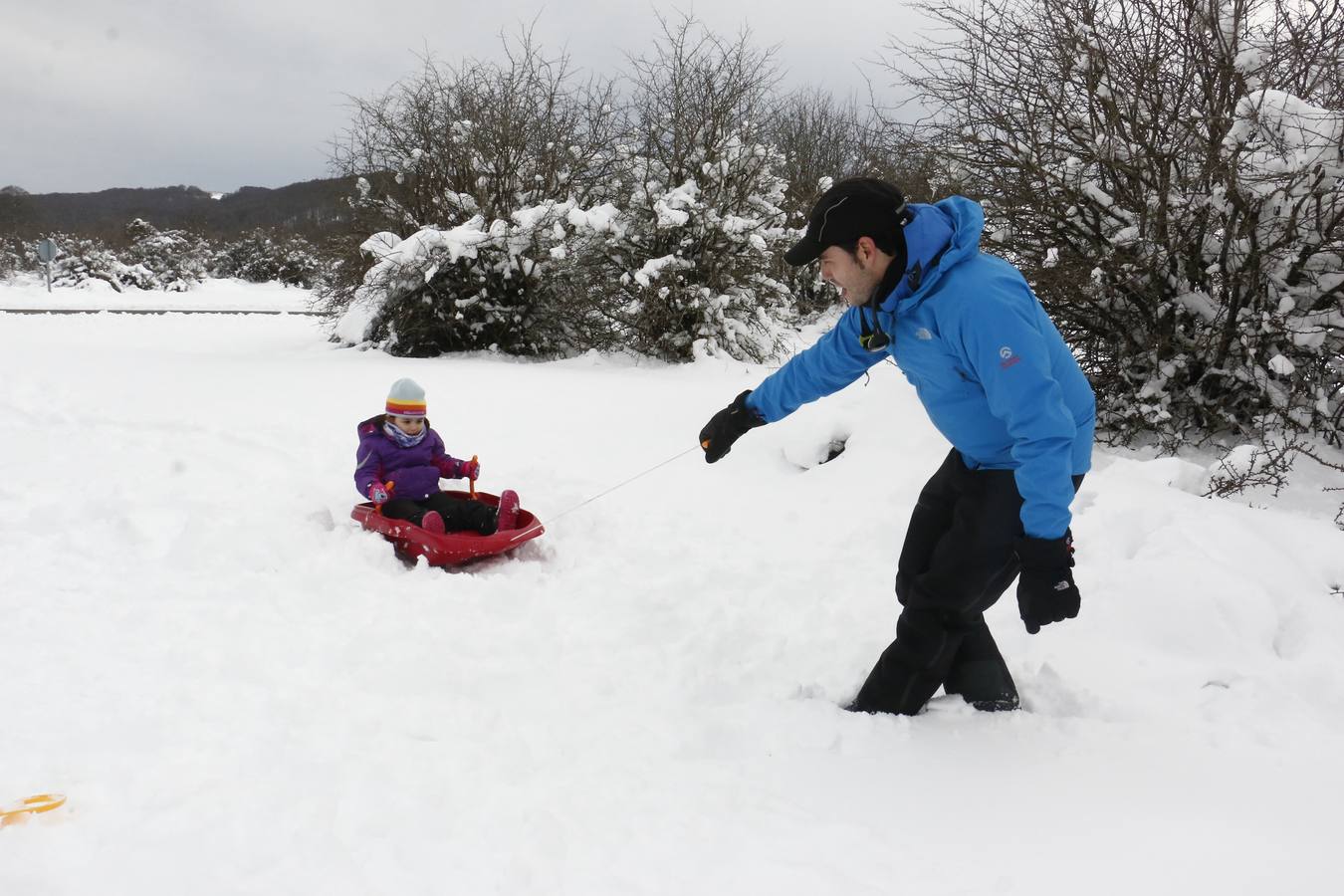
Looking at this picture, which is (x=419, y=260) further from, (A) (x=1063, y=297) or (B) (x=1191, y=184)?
(B) (x=1191, y=184)

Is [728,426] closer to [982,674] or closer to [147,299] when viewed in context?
[982,674]

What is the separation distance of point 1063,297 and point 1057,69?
1482 mm

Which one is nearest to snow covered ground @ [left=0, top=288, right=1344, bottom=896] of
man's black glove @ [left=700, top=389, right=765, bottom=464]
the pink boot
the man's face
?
the pink boot

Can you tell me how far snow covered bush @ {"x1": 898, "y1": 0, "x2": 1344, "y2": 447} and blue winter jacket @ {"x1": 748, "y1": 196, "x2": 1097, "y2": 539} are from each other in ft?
9.86

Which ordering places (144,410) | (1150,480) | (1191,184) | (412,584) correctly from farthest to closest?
(144,410)
(1191,184)
(1150,480)
(412,584)

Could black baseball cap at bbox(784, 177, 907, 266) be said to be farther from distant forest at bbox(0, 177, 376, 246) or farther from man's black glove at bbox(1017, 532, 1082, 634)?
distant forest at bbox(0, 177, 376, 246)

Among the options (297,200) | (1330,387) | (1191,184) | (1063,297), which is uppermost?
(297,200)

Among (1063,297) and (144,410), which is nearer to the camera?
(1063,297)

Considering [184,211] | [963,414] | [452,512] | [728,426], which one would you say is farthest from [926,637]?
[184,211]

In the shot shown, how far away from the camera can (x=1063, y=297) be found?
5.71m

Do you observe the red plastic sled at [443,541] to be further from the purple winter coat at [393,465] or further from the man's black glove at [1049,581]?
the man's black glove at [1049,581]

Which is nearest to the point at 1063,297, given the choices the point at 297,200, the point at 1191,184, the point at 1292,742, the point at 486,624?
the point at 1191,184

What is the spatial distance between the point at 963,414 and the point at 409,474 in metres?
3.30

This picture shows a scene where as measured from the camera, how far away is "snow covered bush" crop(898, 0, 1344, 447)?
4.56 metres
